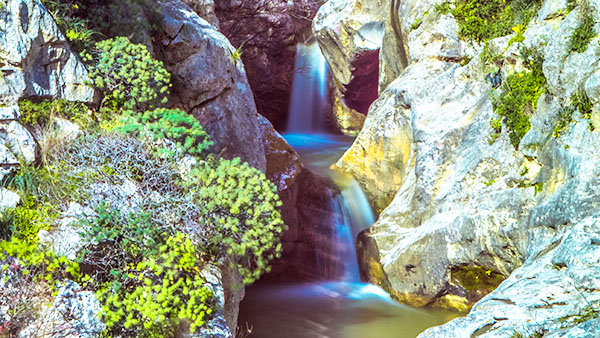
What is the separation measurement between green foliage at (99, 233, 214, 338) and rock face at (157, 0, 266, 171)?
304cm

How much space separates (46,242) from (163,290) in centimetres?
121

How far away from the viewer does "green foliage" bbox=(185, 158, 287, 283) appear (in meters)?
5.17

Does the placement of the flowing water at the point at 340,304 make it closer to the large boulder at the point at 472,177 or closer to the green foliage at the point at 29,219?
the large boulder at the point at 472,177

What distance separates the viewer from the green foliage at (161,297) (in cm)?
419

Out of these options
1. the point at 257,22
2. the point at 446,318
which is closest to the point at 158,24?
the point at 446,318

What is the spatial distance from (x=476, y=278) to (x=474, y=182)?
1.66 m

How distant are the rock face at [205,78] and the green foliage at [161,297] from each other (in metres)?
3.04

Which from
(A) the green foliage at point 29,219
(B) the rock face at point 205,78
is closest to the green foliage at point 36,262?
(A) the green foliage at point 29,219

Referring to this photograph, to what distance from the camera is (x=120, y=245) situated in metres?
4.54

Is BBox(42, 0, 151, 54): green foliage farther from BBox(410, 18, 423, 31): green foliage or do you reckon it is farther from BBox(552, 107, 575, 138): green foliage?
BBox(410, 18, 423, 31): green foliage

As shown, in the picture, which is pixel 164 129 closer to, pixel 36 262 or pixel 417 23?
pixel 36 262

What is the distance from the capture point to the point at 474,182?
25.5 feet

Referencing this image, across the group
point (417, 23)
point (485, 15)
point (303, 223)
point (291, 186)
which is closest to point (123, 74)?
point (291, 186)

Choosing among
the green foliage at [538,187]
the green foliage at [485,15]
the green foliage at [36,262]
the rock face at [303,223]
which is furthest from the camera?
the rock face at [303,223]
